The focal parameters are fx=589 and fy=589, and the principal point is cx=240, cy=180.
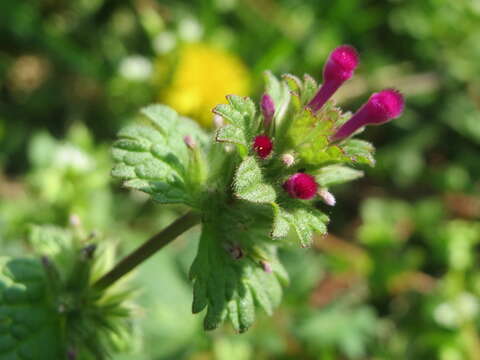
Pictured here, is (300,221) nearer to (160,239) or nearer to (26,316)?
(160,239)

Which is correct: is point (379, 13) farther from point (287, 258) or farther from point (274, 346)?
point (274, 346)

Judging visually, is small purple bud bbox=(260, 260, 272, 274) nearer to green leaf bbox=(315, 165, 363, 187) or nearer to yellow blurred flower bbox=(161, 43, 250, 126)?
green leaf bbox=(315, 165, 363, 187)

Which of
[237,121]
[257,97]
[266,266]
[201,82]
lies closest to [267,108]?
[237,121]

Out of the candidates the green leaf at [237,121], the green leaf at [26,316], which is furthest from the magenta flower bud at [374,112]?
the green leaf at [26,316]

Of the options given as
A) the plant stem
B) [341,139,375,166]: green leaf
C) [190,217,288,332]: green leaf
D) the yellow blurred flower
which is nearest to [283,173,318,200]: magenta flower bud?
[341,139,375,166]: green leaf

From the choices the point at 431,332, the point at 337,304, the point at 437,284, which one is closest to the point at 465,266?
the point at 437,284
